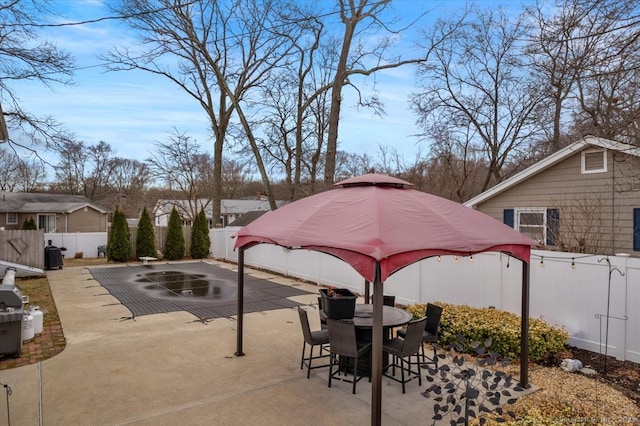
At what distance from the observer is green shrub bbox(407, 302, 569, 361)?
5363mm

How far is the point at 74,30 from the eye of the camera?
28.4 ft

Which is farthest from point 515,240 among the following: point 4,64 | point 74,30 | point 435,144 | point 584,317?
point 435,144

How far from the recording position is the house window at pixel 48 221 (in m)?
26.3

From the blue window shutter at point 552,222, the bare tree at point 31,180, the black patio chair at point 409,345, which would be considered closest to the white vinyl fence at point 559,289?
the black patio chair at point 409,345

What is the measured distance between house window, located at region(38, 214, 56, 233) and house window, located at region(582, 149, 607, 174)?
95.9 feet

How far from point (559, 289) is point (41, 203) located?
31.1 meters

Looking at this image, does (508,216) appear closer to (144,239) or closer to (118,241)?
(144,239)

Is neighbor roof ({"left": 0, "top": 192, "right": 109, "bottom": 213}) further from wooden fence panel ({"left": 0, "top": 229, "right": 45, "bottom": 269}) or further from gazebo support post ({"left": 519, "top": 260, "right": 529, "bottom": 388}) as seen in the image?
gazebo support post ({"left": 519, "top": 260, "right": 529, "bottom": 388})

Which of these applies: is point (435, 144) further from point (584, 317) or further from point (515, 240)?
point (515, 240)

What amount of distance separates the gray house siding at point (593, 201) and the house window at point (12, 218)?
30.9m

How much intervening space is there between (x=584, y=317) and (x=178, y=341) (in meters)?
6.11

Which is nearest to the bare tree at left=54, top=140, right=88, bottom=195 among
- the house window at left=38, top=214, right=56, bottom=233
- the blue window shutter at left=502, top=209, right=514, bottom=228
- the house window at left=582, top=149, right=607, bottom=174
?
the house window at left=38, top=214, right=56, bottom=233

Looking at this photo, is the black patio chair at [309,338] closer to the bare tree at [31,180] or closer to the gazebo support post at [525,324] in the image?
the gazebo support post at [525,324]

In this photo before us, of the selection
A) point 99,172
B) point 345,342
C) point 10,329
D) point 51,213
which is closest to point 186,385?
point 345,342
